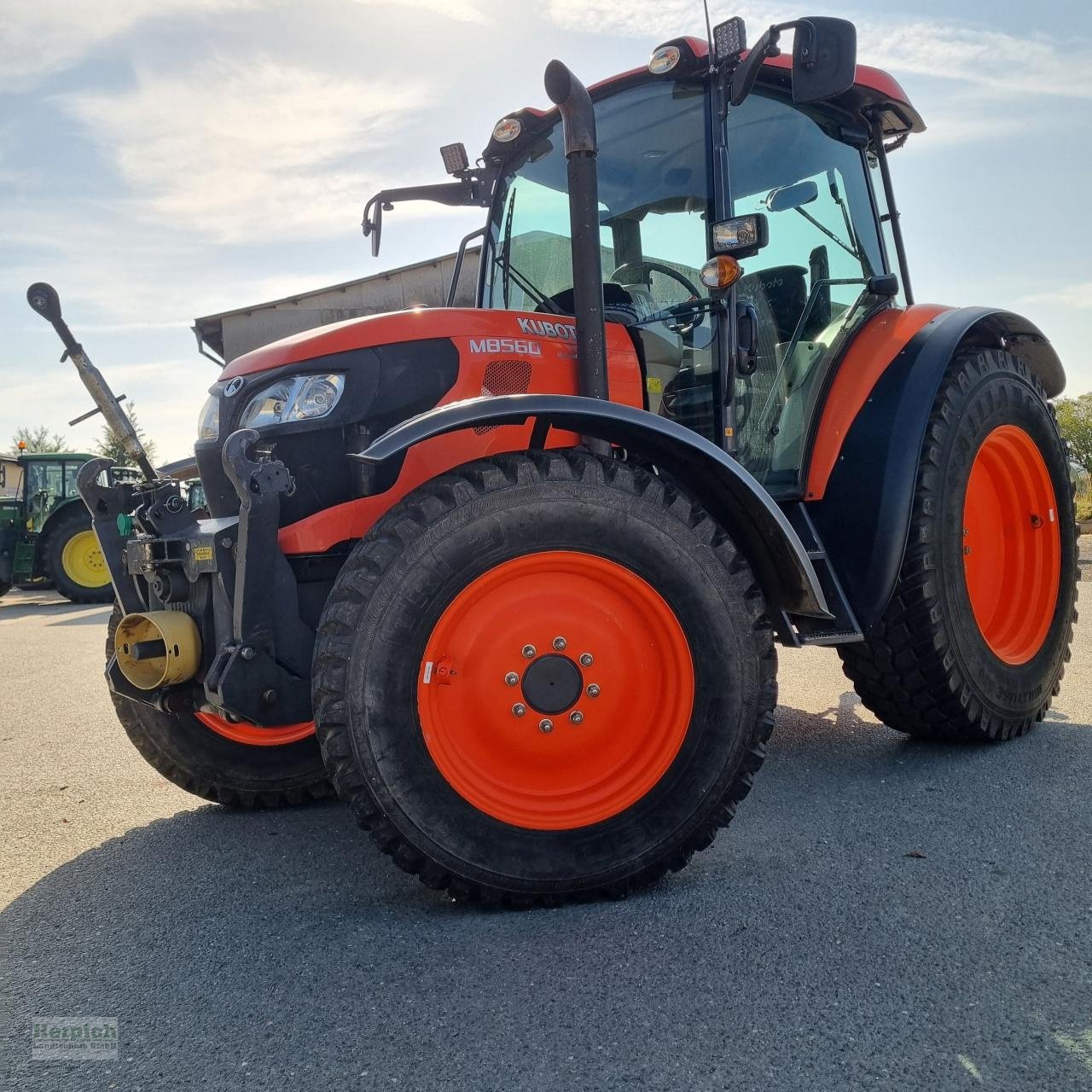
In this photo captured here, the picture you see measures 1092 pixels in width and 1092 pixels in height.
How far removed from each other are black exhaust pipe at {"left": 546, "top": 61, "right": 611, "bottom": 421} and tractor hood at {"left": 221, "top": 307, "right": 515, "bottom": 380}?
0.29 metres

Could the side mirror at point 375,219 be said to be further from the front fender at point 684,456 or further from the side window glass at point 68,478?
the side window glass at point 68,478

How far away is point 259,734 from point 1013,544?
3.13 meters

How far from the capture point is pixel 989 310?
400cm

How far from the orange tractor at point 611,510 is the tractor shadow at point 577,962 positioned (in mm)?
222

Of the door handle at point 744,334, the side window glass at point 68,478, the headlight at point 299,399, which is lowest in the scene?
the side window glass at point 68,478

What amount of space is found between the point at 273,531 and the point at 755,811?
1.73m

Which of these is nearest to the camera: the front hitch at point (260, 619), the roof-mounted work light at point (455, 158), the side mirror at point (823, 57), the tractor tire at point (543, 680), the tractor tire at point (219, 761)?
the tractor tire at point (543, 680)

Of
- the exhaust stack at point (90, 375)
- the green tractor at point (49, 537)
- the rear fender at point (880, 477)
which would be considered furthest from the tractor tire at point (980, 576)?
the green tractor at point (49, 537)

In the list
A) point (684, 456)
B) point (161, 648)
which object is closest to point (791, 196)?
point (684, 456)

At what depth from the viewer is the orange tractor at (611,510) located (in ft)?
7.94

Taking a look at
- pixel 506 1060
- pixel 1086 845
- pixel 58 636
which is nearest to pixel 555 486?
pixel 506 1060

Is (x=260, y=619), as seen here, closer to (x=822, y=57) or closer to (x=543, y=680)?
(x=543, y=680)

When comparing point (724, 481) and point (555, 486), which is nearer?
point (555, 486)

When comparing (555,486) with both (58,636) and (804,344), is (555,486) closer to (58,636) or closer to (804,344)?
(804,344)
